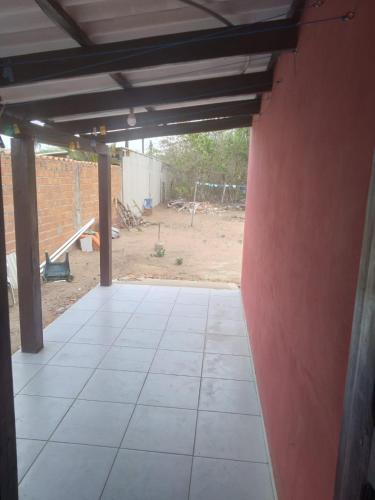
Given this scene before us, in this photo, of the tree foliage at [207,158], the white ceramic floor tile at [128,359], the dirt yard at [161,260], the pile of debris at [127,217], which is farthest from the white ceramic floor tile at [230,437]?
the tree foliage at [207,158]

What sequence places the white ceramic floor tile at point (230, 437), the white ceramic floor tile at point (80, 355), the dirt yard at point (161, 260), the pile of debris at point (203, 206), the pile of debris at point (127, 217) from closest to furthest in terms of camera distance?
1. the white ceramic floor tile at point (230, 437)
2. the white ceramic floor tile at point (80, 355)
3. the dirt yard at point (161, 260)
4. the pile of debris at point (127, 217)
5. the pile of debris at point (203, 206)

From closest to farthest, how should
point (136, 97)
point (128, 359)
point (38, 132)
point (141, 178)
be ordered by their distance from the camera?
point (136, 97)
point (38, 132)
point (128, 359)
point (141, 178)

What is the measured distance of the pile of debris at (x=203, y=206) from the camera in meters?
15.5

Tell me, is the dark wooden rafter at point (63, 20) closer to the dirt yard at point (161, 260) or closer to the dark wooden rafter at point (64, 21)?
the dark wooden rafter at point (64, 21)

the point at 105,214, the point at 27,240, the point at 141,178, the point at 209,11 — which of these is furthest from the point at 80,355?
the point at 141,178

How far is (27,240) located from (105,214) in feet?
6.99

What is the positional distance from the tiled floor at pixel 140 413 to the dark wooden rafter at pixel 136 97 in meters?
2.14

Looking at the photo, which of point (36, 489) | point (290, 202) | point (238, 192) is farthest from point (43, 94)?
point (238, 192)

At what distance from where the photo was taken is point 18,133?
2891 millimetres

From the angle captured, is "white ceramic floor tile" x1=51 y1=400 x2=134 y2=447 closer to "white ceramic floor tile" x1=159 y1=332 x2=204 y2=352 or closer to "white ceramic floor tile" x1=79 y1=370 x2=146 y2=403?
"white ceramic floor tile" x1=79 y1=370 x2=146 y2=403

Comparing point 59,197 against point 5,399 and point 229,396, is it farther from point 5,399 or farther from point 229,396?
point 5,399

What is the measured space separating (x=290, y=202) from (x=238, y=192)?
15.3m

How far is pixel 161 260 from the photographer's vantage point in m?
7.73

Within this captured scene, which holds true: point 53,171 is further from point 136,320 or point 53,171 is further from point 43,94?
point 43,94
